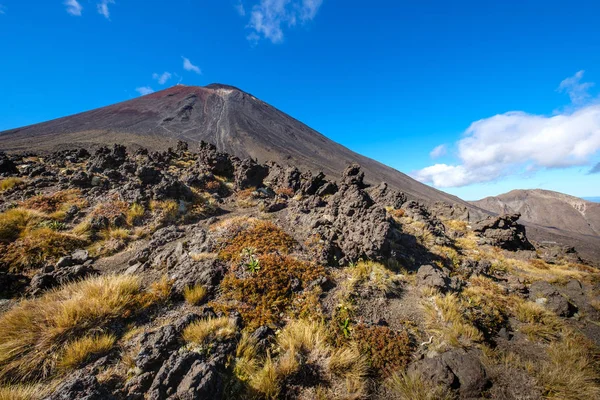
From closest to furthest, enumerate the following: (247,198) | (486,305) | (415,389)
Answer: (415,389), (486,305), (247,198)

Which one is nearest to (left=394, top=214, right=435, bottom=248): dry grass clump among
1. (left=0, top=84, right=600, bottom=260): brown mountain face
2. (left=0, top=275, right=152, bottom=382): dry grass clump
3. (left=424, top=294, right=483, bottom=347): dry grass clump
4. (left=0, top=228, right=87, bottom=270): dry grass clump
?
(left=424, top=294, right=483, bottom=347): dry grass clump

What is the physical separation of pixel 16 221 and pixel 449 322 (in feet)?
42.9

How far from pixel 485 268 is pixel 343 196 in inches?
243

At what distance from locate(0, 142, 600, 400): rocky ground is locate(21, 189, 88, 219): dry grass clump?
70 mm

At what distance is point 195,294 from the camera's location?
191 inches

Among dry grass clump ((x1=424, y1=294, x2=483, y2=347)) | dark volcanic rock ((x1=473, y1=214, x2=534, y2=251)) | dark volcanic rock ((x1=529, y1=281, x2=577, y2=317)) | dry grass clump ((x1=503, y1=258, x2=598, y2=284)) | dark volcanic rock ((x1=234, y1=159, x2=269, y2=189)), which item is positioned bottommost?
dry grass clump ((x1=424, y1=294, x2=483, y2=347))

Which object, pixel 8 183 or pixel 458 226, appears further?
pixel 458 226

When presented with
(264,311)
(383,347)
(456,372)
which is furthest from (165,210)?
(456,372)

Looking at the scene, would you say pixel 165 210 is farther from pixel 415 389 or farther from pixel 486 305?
pixel 486 305

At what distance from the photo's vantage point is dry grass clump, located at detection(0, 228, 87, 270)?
6.15 meters

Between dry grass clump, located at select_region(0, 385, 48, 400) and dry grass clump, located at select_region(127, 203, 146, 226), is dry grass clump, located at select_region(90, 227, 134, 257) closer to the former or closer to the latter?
dry grass clump, located at select_region(127, 203, 146, 226)

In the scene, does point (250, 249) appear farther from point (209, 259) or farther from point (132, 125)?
point (132, 125)

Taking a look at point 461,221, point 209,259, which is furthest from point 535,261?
point 209,259

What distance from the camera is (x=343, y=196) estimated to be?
11102mm
